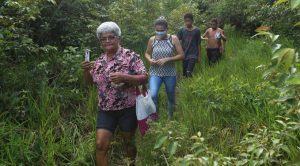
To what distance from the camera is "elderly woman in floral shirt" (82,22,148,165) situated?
4363mm

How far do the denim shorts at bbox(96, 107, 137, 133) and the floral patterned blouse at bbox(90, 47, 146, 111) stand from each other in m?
0.07

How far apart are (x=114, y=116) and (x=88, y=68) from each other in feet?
2.05

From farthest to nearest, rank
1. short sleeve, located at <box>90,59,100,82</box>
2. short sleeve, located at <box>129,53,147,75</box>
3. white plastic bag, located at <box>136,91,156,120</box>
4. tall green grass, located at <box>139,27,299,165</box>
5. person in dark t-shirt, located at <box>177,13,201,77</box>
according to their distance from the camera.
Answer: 1. person in dark t-shirt, located at <box>177,13,201,77</box>
2. tall green grass, located at <box>139,27,299,165</box>
3. short sleeve, located at <box>90,59,100,82</box>
4. short sleeve, located at <box>129,53,147,75</box>
5. white plastic bag, located at <box>136,91,156,120</box>

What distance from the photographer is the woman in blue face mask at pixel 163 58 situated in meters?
6.01

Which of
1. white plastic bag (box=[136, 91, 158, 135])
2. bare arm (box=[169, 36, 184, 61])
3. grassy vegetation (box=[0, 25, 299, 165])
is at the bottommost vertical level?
grassy vegetation (box=[0, 25, 299, 165])

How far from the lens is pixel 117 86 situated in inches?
175

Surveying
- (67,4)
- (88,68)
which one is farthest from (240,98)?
(67,4)

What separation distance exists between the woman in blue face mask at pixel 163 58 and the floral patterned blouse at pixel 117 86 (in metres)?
1.49

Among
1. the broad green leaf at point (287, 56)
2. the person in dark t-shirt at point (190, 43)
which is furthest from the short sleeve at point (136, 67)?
the person in dark t-shirt at point (190, 43)

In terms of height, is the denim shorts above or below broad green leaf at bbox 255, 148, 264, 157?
above

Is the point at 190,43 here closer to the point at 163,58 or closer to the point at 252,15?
the point at 163,58

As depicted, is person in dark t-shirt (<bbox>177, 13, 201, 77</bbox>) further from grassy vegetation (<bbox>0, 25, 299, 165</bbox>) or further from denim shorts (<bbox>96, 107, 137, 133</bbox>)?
denim shorts (<bbox>96, 107, 137, 133</bbox>)

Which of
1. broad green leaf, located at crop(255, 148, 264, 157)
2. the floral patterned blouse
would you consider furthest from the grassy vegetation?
broad green leaf, located at crop(255, 148, 264, 157)

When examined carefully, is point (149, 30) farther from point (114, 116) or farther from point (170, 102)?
point (114, 116)
